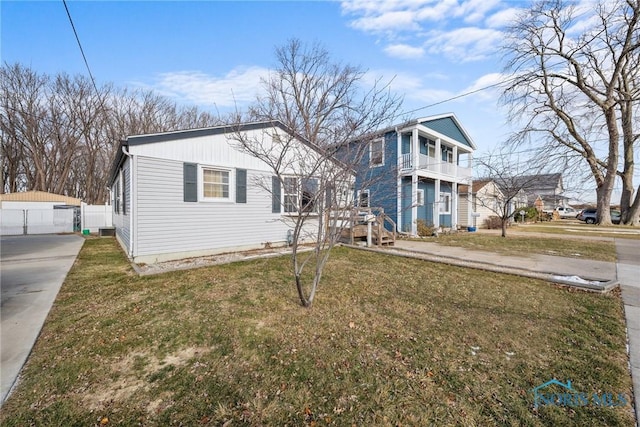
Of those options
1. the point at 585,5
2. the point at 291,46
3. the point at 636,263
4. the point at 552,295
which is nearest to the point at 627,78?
the point at 585,5

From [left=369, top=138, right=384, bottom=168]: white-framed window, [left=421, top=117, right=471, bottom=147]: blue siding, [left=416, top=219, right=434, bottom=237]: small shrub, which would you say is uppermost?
[left=421, top=117, right=471, bottom=147]: blue siding

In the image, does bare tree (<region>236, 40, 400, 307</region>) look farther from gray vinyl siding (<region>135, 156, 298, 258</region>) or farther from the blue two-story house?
the blue two-story house

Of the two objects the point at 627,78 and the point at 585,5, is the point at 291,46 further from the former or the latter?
the point at 627,78

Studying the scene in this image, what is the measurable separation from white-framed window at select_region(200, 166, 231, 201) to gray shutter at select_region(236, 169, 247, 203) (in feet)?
0.83

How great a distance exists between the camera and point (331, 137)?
370 cm

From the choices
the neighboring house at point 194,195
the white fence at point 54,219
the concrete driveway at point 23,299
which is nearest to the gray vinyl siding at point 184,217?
the neighboring house at point 194,195

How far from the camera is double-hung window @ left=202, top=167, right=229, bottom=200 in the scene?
809 cm

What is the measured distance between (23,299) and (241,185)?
5.44 metres

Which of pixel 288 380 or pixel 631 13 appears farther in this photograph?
pixel 631 13

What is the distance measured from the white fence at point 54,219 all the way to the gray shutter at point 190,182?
13548 millimetres

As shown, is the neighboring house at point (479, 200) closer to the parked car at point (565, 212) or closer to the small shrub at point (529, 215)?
the small shrub at point (529, 215)

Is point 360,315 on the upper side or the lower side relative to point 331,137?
lower

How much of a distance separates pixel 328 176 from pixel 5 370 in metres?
3.88

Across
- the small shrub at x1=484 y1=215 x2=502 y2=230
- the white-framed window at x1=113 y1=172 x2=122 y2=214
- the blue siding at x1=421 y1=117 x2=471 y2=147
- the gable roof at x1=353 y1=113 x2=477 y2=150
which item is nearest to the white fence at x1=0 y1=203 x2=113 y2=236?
the white-framed window at x1=113 y1=172 x2=122 y2=214
